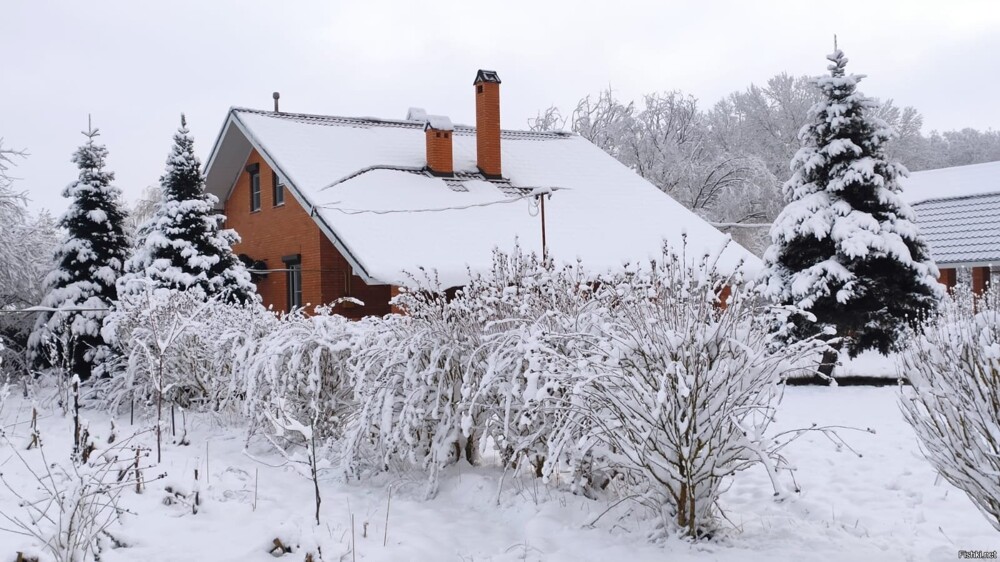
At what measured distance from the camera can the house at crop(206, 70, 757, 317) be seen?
1527cm

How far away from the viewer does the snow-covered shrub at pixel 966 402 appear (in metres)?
3.98

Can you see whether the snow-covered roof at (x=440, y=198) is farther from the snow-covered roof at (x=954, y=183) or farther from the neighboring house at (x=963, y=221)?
the snow-covered roof at (x=954, y=183)

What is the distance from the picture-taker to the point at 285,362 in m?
7.45

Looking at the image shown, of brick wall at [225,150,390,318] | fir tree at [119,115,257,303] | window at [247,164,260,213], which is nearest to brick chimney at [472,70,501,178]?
brick wall at [225,150,390,318]

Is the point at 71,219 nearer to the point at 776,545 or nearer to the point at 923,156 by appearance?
the point at 776,545

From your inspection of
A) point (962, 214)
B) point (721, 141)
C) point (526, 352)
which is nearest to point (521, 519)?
point (526, 352)

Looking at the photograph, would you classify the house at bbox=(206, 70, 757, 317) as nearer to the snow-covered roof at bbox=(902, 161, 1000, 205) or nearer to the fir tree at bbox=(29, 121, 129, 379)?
the fir tree at bbox=(29, 121, 129, 379)

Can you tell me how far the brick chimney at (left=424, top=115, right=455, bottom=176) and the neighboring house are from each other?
1136cm

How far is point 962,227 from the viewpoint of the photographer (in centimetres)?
1889

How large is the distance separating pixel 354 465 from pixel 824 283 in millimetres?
8414

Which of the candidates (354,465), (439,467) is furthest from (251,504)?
(439,467)

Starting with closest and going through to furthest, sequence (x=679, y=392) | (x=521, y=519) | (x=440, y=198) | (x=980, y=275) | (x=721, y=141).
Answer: (x=679, y=392) → (x=521, y=519) → (x=440, y=198) → (x=980, y=275) → (x=721, y=141)

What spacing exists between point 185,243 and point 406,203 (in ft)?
16.1

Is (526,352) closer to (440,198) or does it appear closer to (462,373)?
(462,373)
